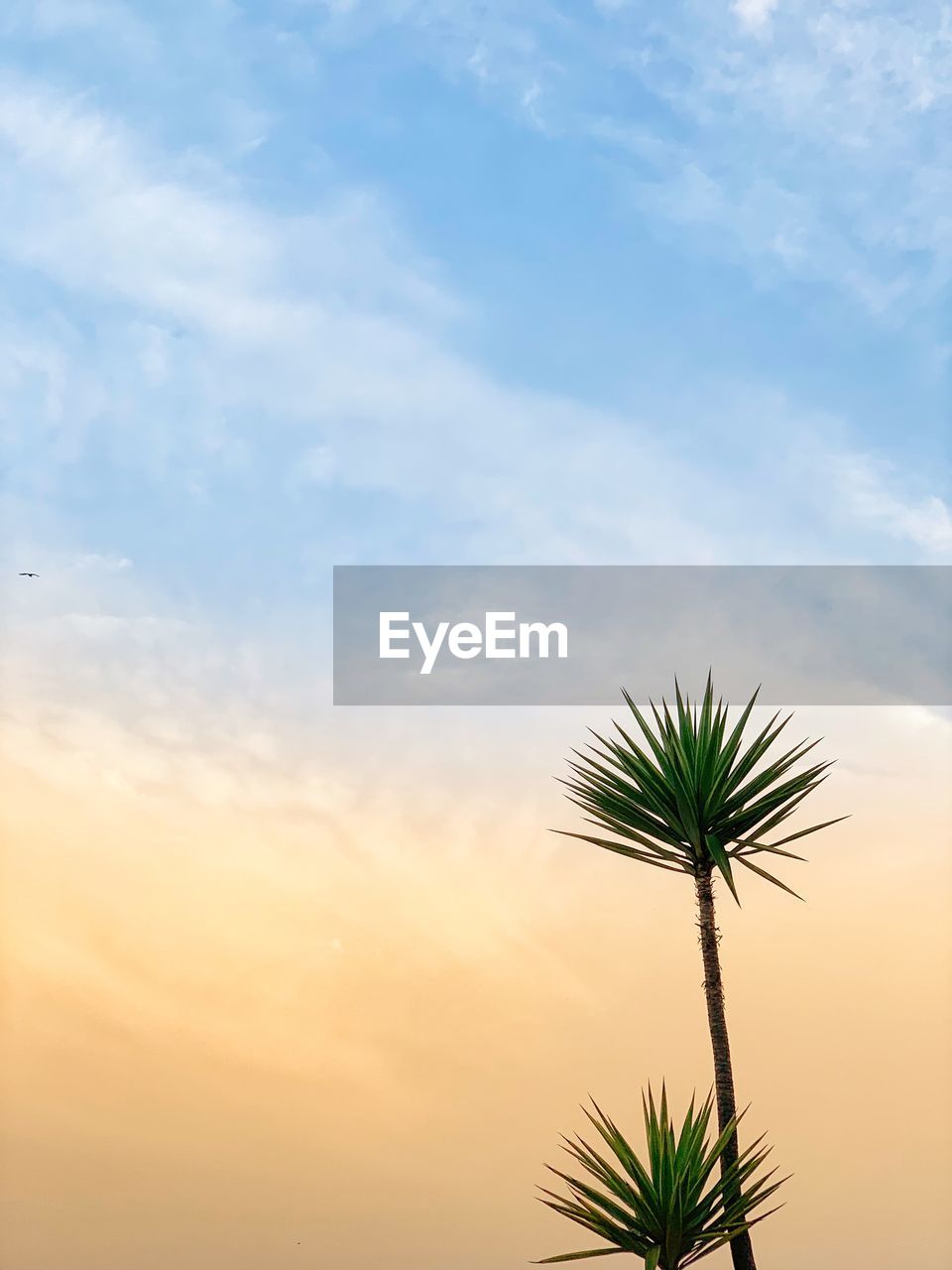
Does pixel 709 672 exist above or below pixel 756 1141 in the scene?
above

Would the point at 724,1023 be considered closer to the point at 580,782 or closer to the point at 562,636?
the point at 580,782

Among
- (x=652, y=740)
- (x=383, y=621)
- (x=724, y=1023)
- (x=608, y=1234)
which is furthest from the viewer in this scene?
(x=383, y=621)

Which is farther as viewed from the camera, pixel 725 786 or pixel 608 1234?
pixel 725 786

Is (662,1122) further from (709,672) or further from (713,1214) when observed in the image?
(709,672)

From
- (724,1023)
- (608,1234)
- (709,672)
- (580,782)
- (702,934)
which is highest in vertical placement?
(709,672)

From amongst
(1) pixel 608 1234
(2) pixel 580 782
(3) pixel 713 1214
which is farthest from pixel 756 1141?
(2) pixel 580 782

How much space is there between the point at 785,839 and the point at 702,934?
4.20 ft

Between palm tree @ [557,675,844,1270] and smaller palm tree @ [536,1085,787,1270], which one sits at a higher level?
palm tree @ [557,675,844,1270]

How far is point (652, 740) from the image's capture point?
11367mm

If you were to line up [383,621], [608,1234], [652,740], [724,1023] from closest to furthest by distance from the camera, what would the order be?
[608,1234] → [724,1023] → [652,740] → [383,621]

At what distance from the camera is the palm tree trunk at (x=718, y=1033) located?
9.87 metres

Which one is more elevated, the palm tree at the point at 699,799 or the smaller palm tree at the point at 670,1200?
the palm tree at the point at 699,799

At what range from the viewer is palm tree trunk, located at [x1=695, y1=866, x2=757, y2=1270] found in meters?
9.87

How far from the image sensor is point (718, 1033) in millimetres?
10453
